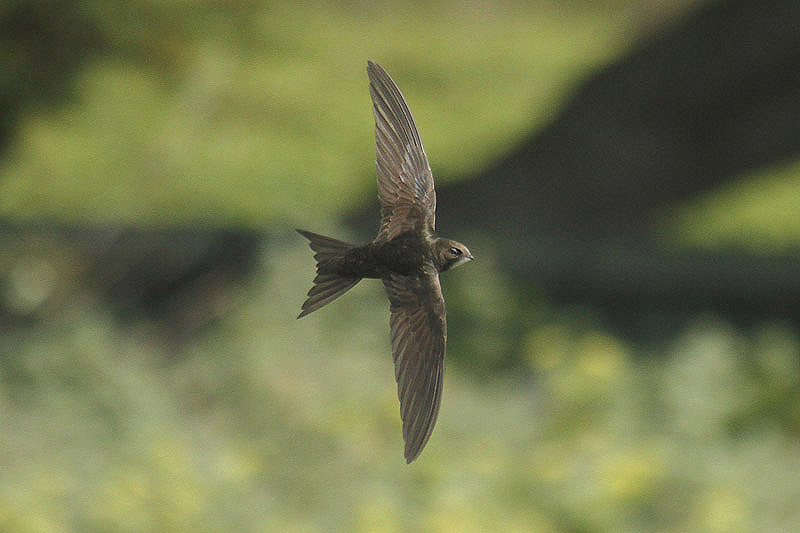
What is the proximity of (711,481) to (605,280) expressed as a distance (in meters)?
2.80

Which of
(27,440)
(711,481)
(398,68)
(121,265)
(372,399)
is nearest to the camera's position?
(711,481)

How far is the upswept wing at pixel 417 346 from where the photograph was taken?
395 mm

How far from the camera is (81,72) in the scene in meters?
3.55

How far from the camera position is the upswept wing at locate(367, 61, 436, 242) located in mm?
447

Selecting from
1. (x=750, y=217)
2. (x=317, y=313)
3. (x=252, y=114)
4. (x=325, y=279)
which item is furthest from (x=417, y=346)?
(x=750, y=217)

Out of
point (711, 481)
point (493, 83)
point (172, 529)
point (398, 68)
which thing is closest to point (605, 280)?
point (493, 83)

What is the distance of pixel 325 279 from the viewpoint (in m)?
0.44

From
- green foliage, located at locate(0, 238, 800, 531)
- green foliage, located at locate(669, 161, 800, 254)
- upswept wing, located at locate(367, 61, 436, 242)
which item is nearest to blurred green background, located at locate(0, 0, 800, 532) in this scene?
green foliage, located at locate(0, 238, 800, 531)

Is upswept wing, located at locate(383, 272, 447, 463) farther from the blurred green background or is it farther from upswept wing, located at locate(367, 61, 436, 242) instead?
the blurred green background

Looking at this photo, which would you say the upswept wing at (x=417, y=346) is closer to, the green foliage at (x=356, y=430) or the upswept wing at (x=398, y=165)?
the upswept wing at (x=398, y=165)

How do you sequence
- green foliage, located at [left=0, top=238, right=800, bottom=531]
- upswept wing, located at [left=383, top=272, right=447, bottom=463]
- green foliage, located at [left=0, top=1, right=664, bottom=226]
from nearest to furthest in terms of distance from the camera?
1. upswept wing, located at [left=383, top=272, right=447, bottom=463]
2. green foliage, located at [left=0, top=238, right=800, bottom=531]
3. green foliage, located at [left=0, top=1, right=664, bottom=226]

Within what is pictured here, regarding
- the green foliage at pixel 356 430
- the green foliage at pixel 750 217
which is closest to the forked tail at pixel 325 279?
the green foliage at pixel 356 430

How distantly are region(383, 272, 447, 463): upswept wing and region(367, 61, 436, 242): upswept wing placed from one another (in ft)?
0.08

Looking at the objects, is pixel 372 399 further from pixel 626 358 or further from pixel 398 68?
pixel 626 358
